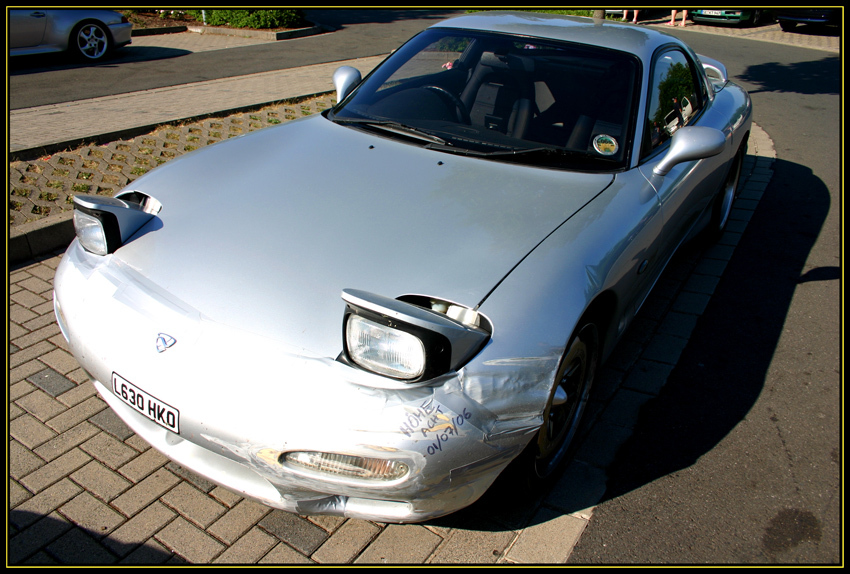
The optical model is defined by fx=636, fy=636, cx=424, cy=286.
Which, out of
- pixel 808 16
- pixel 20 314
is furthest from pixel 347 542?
pixel 808 16

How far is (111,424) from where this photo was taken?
279 centimetres

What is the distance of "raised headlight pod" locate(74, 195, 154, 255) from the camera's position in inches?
96.3

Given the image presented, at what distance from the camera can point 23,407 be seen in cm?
288

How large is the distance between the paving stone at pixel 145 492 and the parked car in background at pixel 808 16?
19263 mm

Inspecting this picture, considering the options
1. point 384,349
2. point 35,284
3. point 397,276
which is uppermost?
point 397,276

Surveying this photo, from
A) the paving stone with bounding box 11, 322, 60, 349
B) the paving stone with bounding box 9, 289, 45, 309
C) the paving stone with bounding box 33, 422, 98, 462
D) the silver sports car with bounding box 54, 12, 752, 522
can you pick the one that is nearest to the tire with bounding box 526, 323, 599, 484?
the silver sports car with bounding box 54, 12, 752, 522

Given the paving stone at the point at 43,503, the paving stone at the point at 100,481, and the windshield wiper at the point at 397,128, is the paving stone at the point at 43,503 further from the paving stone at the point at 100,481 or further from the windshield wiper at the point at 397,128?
the windshield wiper at the point at 397,128

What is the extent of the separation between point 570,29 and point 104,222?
2.64 metres

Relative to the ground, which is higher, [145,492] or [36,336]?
[36,336]

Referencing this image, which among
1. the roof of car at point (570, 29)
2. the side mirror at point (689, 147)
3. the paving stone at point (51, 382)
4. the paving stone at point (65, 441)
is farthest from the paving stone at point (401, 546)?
the roof of car at point (570, 29)

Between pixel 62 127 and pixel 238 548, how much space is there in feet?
18.4

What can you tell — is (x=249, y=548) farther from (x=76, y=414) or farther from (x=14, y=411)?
(x=14, y=411)

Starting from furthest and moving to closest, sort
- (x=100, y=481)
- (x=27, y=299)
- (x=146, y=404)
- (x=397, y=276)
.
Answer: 1. (x=27, y=299)
2. (x=100, y=481)
3. (x=397, y=276)
4. (x=146, y=404)

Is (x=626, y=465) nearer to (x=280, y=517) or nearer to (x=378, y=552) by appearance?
(x=378, y=552)
